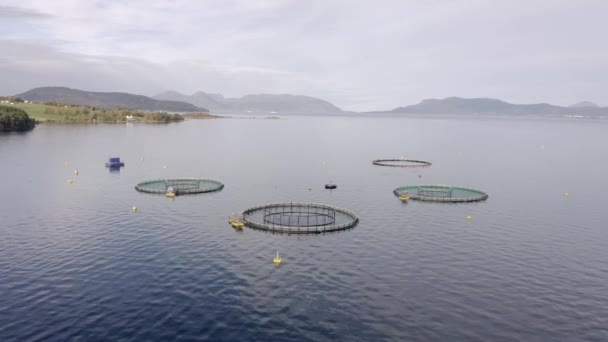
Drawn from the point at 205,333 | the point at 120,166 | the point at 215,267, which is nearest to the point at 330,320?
the point at 205,333

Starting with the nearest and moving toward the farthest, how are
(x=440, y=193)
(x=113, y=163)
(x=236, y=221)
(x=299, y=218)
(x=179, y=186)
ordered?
(x=236, y=221) → (x=299, y=218) → (x=440, y=193) → (x=179, y=186) → (x=113, y=163)

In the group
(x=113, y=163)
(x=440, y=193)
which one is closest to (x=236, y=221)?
(x=440, y=193)

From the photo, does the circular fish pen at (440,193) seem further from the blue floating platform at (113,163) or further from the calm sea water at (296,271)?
the blue floating platform at (113,163)

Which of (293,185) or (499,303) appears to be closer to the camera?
(499,303)

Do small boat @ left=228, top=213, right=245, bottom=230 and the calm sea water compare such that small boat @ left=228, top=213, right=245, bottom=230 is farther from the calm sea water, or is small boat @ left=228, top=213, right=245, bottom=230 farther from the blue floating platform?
the blue floating platform

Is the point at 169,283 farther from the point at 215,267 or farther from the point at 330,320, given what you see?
the point at 330,320

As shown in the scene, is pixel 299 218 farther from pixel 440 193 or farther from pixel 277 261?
pixel 440 193

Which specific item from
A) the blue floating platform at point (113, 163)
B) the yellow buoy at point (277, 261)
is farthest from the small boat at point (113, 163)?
the yellow buoy at point (277, 261)
